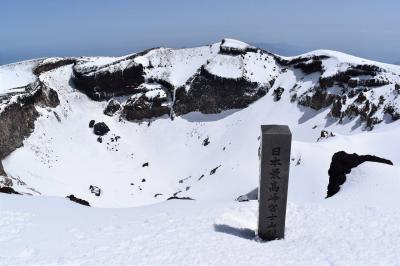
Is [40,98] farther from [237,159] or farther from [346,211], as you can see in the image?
[346,211]

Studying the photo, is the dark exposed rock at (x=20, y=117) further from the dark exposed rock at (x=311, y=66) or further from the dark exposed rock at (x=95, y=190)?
the dark exposed rock at (x=311, y=66)

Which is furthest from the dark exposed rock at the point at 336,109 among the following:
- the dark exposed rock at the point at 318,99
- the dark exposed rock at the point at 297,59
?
the dark exposed rock at the point at 297,59

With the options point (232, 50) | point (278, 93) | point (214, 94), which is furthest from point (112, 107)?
point (278, 93)

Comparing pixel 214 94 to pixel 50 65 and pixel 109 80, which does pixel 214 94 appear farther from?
pixel 50 65

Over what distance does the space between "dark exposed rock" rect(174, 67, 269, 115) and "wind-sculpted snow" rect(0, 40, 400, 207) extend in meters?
0.19

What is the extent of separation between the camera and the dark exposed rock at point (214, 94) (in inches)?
2899

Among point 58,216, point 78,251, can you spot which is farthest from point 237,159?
point 78,251

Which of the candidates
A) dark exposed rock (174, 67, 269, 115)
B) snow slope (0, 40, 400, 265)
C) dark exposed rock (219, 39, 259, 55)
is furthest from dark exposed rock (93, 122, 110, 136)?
dark exposed rock (219, 39, 259, 55)

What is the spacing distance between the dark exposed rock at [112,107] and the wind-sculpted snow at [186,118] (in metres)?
0.19

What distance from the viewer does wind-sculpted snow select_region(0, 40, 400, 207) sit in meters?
49.2

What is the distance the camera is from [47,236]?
51.5ft

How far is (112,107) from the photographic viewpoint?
249 feet

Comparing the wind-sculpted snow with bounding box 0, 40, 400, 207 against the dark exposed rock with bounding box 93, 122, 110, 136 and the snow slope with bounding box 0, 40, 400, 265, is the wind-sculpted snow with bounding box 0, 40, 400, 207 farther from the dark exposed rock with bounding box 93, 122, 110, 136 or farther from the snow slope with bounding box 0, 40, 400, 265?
the dark exposed rock with bounding box 93, 122, 110, 136

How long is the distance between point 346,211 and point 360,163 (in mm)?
7629
